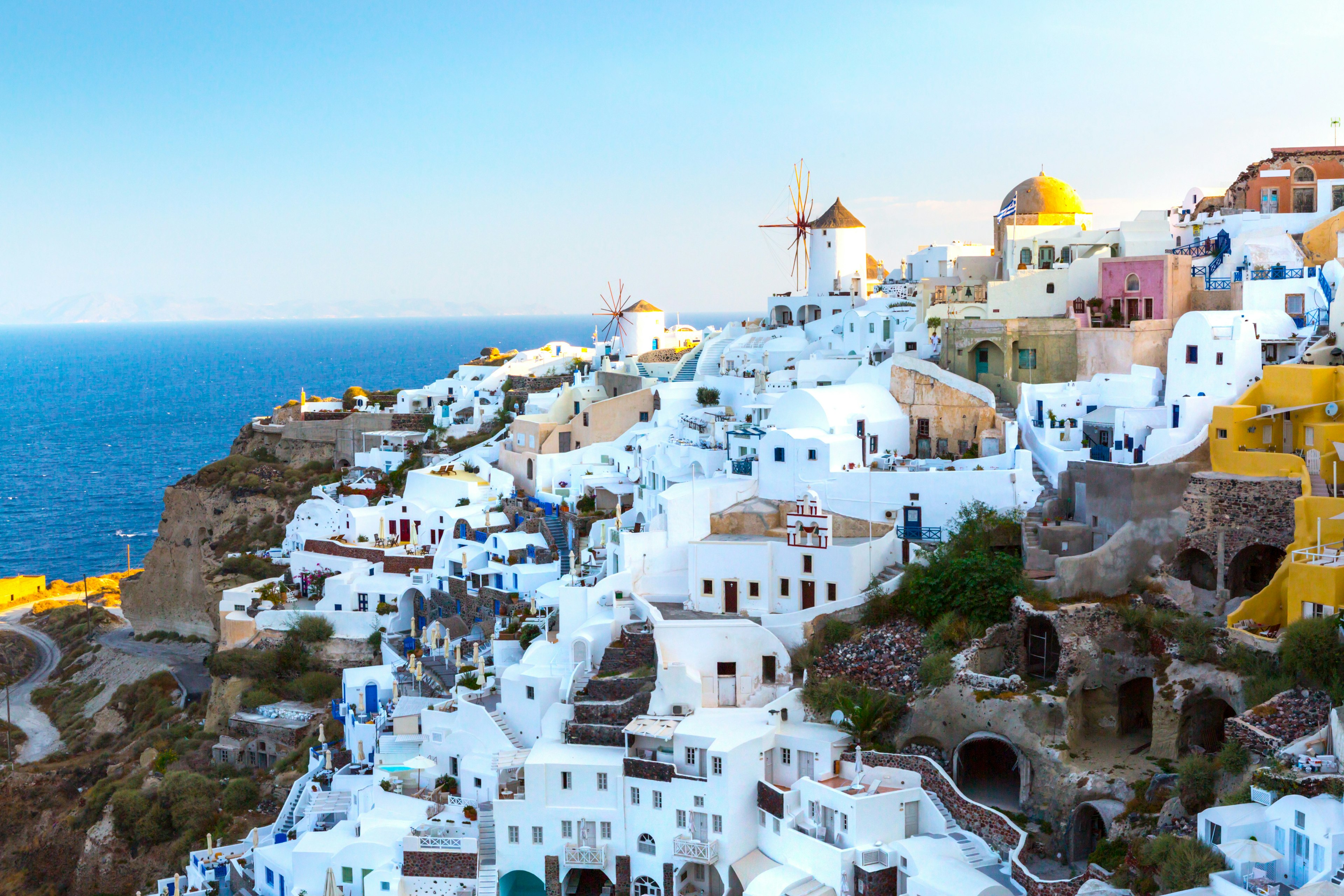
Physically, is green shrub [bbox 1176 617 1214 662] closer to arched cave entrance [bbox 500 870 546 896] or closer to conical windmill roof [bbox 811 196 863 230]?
arched cave entrance [bbox 500 870 546 896]

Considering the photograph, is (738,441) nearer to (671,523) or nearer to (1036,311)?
(671,523)

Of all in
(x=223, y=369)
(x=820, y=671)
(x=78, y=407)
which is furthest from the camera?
(x=223, y=369)

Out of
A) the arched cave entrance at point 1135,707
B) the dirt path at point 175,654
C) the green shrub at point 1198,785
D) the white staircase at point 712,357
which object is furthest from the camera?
the white staircase at point 712,357

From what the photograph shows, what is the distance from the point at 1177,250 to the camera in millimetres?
39125

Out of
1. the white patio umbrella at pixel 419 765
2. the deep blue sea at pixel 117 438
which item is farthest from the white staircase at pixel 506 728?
the deep blue sea at pixel 117 438

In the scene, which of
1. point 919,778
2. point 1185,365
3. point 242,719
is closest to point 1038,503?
point 1185,365

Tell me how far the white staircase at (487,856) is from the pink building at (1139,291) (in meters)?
19.9

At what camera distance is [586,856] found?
27.4 meters

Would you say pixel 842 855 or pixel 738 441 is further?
pixel 738 441

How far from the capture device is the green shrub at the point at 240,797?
36281mm

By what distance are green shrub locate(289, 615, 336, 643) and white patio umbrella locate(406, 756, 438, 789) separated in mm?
11622

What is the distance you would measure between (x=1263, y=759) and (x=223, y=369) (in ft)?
606

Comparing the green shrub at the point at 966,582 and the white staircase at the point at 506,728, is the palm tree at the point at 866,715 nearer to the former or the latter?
the green shrub at the point at 966,582

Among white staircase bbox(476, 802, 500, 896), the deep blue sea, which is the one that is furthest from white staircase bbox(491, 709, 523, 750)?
the deep blue sea
